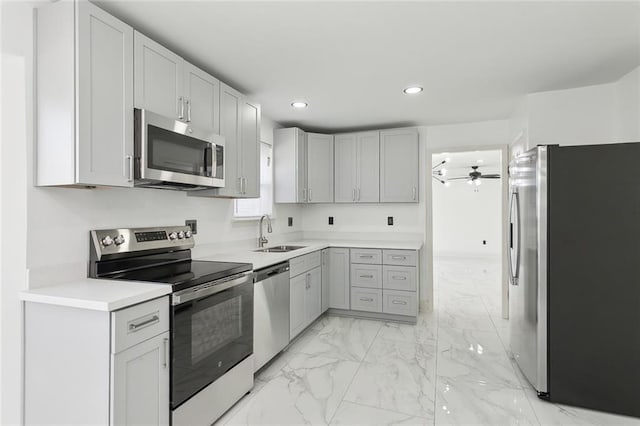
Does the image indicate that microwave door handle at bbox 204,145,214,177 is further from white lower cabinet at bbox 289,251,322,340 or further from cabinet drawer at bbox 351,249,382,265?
cabinet drawer at bbox 351,249,382,265

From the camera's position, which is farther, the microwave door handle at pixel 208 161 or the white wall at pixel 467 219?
the white wall at pixel 467 219

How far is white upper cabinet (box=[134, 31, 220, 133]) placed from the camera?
1975 mm

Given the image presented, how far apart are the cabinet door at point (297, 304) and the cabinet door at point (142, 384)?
153cm

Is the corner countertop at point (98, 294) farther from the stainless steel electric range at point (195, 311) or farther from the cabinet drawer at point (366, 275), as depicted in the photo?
the cabinet drawer at point (366, 275)

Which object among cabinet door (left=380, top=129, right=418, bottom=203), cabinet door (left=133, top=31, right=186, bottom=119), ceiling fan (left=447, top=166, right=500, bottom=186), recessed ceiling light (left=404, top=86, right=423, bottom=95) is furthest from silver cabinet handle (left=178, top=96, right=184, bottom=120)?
ceiling fan (left=447, top=166, right=500, bottom=186)

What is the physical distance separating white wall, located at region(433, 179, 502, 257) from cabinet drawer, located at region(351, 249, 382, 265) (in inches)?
240

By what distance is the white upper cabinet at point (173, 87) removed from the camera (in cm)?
197

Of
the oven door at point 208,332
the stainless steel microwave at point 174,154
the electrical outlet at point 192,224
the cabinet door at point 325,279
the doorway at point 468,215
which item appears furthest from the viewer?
the doorway at point 468,215

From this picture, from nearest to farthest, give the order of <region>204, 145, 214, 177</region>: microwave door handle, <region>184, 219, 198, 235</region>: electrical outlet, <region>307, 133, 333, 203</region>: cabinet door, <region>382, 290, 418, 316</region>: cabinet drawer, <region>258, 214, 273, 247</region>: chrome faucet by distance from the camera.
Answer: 1. <region>204, 145, 214, 177</region>: microwave door handle
2. <region>184, 219, 198, 235</region>: electrical outlet
3. <region>258, 214, 273, 247</region>: chrome faucet
4. <region>382, 290, 418, 316</region>: cabinet drawer
5. <region>307, 133, 333, 203</region>: cabinet door

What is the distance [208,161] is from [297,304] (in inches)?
64.7

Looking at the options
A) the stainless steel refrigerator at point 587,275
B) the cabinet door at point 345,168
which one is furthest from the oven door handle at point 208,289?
the cabinet door at point 345,168

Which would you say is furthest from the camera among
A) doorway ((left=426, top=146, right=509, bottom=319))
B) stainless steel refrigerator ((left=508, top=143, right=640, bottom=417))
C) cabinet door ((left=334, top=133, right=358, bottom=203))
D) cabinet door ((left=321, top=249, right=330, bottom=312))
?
doorway ((left=426, top=146, right=509, bottom=319))

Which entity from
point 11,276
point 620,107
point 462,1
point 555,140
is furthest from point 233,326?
point 620,107

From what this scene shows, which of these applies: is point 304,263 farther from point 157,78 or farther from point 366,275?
point 157,78
